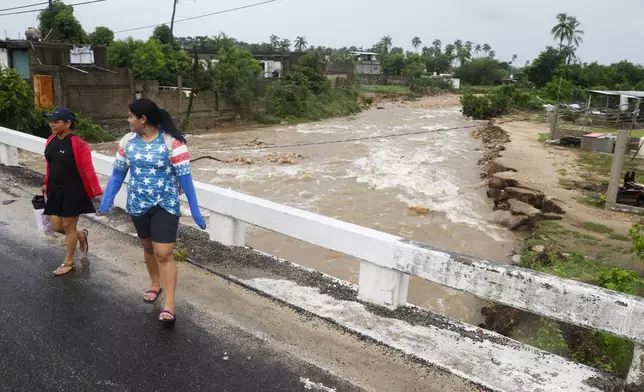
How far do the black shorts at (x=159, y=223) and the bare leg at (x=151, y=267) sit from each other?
203 millimetres

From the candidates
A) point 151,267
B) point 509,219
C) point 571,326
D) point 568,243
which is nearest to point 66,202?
point 151,267

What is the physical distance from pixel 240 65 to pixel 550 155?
63.8 ft

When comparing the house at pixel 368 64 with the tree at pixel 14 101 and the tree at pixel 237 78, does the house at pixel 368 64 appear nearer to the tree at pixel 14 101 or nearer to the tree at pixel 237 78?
the tree at pixel 237 78

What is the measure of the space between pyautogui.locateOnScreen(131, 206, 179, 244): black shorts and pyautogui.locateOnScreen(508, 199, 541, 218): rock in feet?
28.9

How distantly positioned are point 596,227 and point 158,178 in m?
9.43

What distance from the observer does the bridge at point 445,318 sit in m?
3.02

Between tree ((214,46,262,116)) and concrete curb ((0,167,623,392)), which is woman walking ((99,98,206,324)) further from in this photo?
tree ((214,46,262,116))

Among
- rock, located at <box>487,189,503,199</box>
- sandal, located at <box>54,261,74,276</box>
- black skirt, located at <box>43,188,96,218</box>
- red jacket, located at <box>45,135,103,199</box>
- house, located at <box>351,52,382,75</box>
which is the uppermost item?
house, located at <box>351,52,382,75</box>

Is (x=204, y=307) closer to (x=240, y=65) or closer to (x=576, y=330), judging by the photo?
(x=576, y=330)

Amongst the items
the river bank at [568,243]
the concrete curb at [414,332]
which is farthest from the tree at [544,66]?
the concrete curb at [414,332]

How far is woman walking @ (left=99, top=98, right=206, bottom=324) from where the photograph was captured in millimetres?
3627

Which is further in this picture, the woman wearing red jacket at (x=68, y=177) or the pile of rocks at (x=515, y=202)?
the pile of rocks at (x=515, y=202)

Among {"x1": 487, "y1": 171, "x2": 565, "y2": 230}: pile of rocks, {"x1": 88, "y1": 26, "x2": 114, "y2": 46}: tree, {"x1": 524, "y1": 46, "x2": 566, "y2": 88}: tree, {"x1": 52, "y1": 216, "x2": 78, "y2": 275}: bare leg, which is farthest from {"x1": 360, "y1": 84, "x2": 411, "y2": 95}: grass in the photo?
{"x1": 52, "y1": 216, "x2": 78, "y2": 275}: bare leg

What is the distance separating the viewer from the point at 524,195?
12.3 m
